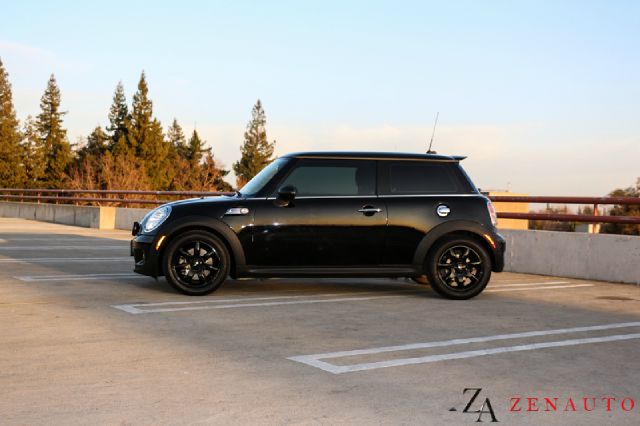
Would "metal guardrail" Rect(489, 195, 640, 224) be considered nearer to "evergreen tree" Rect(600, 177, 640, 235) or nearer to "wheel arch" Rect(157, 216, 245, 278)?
"wheel arch" Rect(157, 216, 245, 278)

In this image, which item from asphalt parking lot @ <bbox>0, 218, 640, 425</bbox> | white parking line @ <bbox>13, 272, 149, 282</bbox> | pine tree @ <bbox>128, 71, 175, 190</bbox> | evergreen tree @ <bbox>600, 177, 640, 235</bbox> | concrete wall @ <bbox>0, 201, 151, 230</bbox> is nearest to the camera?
asphalt parking lot @ <bbox>0, 218, 640, 425</bbox>

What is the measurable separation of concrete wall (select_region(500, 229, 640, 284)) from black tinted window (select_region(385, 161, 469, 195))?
11.0 ft

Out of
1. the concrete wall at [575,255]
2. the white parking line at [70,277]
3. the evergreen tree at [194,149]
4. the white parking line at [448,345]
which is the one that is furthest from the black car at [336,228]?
the evergreen tree at [194,149]

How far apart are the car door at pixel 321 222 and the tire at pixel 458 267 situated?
65 centimetres

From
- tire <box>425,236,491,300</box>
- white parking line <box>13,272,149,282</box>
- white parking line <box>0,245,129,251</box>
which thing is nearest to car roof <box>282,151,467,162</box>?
tire <box>425,236,491,300</box>

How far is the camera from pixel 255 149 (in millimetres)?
110312

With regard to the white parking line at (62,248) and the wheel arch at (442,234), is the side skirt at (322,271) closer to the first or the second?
the wheel arch at (442,234)

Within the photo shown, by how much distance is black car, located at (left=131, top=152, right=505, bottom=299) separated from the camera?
870 cm

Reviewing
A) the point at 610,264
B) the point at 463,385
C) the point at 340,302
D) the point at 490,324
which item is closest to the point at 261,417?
the point at 463,385

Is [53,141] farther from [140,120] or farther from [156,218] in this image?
[156,218]

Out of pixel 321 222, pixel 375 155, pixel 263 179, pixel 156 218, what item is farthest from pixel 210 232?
pixel 375 155

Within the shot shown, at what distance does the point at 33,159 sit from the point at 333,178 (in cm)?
8761

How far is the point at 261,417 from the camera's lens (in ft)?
13.5

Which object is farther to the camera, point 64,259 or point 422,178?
point 64,259
